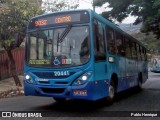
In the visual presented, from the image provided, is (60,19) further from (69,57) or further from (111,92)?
(111,92)

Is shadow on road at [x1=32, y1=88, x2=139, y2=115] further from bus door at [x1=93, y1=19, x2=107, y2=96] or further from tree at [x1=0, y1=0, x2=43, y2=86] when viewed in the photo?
tree at [x1=0, y1=0, x2=43, y2=86]

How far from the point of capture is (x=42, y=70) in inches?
384

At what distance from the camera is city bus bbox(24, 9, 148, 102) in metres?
9.26

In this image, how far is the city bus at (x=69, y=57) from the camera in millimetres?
9258

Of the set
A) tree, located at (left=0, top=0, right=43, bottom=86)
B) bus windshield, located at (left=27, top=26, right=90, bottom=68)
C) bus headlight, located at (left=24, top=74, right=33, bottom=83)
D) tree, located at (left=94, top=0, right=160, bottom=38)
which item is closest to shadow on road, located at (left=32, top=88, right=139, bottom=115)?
bus headlight, located at (left=24, top=74, right=33, bottom=83)

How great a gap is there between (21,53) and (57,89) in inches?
634

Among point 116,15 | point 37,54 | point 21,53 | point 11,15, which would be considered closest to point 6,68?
point 21,53

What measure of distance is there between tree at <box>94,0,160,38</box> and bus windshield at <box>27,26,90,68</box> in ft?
16.5

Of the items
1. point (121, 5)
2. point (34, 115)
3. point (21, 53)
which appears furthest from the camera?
point (21, 53)

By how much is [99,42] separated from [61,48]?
1.20 metres

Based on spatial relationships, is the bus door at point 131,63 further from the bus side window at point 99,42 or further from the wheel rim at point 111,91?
the bus side window at point 99,42

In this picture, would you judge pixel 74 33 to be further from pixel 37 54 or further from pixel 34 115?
pixel 34 115

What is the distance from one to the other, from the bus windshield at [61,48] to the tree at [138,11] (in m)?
5.03

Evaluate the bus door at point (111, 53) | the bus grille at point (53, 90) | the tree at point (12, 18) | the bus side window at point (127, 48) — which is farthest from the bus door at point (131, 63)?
the tree at point (12, 18)
